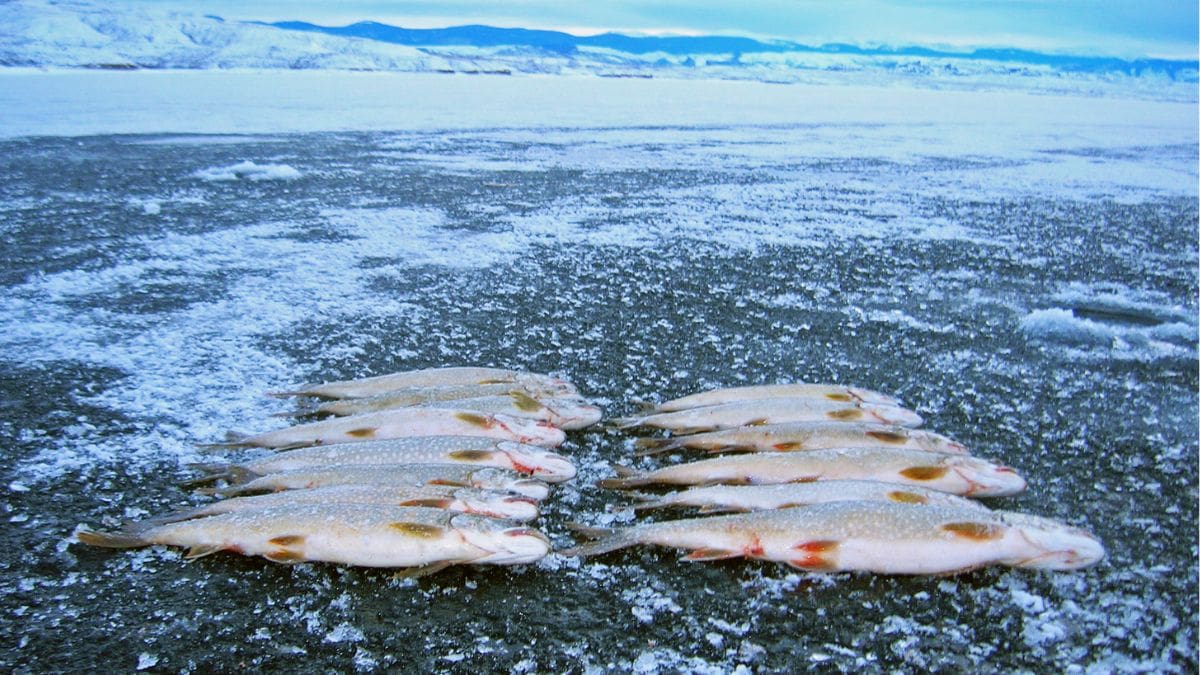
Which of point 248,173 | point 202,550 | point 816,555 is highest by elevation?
point 248,173

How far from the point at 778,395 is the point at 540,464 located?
1.62m

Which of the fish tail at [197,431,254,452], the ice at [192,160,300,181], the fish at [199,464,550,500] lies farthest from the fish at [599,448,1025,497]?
the ice at [192,160,300,181]

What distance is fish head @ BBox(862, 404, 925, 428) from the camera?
4.41m

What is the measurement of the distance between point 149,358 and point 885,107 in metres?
41.5

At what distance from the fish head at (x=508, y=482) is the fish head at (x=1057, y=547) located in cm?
188

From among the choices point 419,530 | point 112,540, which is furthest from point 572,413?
point 112,540

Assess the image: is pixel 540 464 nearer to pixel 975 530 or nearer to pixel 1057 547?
pixel 975 530

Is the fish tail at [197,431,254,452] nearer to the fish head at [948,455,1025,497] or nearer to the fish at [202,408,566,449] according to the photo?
the fish at [202,408,566,449]

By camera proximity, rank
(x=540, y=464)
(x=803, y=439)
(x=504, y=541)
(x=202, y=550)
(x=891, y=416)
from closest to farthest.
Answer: (x=504, y=541), (x=202, y=550), (x=540, y=464), (x=803, y=439), (x=891, y=416)

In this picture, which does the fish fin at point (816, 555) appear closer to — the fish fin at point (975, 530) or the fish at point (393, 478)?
the fish fin at point (975, 530)

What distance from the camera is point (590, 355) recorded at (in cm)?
559

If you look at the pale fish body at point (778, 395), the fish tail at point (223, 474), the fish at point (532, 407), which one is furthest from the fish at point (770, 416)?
the fish tail at point (223, 474)

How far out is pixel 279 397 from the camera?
4.72m

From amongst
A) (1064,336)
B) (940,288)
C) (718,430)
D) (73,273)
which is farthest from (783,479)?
(73,273)
